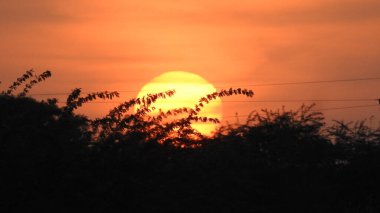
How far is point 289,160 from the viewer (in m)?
15.5

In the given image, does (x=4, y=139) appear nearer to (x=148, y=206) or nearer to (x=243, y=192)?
(x=148, y=206)

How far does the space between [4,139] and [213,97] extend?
162 inches

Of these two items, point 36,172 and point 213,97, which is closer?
point 36,172

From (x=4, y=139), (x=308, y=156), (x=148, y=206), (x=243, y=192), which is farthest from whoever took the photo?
(x=308, y=156)

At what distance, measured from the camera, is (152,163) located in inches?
543

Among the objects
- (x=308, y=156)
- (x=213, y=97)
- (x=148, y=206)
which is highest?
(x=213, y=97)

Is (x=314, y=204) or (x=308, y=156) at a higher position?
(x=308, y=156)

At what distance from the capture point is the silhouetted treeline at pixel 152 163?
12.9 meters

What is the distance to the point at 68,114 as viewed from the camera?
46.1ft

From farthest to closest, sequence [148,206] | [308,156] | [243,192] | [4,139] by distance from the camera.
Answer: [308,156] → [243,192] → [148,206] → [4,139]

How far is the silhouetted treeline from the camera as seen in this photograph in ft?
42.4

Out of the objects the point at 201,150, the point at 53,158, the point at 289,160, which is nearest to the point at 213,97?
the point at 201,150

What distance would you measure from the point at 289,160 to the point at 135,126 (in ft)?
10.7

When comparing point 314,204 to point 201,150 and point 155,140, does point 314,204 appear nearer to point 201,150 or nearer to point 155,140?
point 201,150
